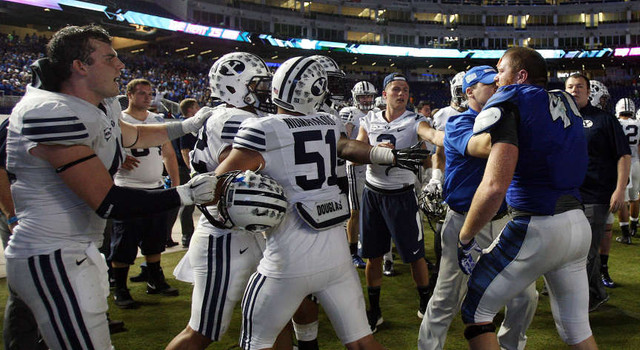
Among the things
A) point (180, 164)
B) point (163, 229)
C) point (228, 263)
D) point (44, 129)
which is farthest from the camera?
point (180, 164)

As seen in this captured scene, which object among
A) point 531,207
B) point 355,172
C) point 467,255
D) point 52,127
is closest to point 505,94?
point 531,207

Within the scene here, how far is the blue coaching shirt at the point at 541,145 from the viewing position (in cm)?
260

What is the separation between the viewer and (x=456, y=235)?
3.64m

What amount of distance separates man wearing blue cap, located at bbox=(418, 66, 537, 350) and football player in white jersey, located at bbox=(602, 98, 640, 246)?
17.5 ft

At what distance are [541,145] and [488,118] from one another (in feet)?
1.08

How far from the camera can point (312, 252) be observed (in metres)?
2.59

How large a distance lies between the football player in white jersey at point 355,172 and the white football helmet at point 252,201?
367 cm

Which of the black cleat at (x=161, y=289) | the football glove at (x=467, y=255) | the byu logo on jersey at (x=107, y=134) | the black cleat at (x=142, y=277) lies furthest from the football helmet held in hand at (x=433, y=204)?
the black cleat at (x=142, y=277)

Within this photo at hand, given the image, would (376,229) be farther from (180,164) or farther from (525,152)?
(180,164)

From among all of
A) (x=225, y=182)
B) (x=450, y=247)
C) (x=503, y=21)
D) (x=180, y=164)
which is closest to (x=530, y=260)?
(x=450, y=247)

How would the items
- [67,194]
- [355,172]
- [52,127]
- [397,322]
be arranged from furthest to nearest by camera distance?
1. [355,172]
2. [397,322]
3. [67,194]
4. [52,127]

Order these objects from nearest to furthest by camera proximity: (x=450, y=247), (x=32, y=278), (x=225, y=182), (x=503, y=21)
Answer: (x=32, y=278) < (x=225, y=182) < (x=450, y=247) < (x=503, y=21)

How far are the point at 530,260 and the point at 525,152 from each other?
58 centimetres

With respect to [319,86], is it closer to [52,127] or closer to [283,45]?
[52,127]
